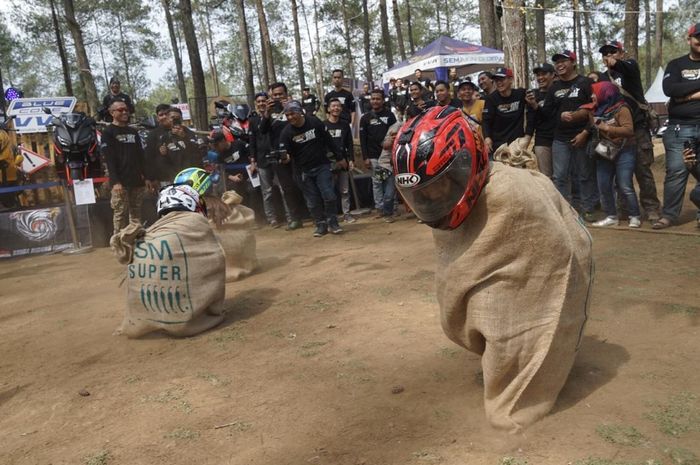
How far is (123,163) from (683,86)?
24.9ft

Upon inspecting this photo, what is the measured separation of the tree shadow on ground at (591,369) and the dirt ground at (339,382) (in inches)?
0.5

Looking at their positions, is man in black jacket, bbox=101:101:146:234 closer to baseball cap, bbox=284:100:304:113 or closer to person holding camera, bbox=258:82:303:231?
person holding camera, bbox=258:82:303:231

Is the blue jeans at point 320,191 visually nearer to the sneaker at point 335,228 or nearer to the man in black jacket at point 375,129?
the sneaker at point 335,228

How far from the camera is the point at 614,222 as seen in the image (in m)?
7.63

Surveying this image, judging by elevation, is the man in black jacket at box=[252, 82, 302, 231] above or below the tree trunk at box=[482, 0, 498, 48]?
below

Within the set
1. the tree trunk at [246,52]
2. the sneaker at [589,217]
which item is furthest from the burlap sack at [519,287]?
the tree trunk at [246,52]

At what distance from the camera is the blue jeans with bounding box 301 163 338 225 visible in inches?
362

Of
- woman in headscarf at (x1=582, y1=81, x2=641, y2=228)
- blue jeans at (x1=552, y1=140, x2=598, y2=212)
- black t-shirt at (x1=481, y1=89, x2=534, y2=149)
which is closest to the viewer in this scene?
woman in headscarf at (x1=582, y1=81, x2=641, y2=228)

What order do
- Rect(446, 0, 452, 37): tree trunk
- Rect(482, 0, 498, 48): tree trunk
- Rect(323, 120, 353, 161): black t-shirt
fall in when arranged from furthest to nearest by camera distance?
1. Rect(446, 0, 452, 37): tree trunk
2. Rect(482, 0, 498, 48): tree trunk
3. Rect(323, 120, 353, 161): black t-shirt

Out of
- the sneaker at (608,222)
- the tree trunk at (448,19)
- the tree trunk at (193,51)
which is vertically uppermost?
the tree trunk at (448,19)

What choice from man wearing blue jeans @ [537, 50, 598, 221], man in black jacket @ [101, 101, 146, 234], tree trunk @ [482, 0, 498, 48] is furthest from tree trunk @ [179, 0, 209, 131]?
man wearing blue jeans @ [537, 50, 598, 221]

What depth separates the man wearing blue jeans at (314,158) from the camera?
904 cm

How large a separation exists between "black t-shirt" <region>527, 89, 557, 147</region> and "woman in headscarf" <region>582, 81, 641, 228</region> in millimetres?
639

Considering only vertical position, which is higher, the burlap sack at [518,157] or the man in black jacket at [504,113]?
the man in black jacket at [504,113]
